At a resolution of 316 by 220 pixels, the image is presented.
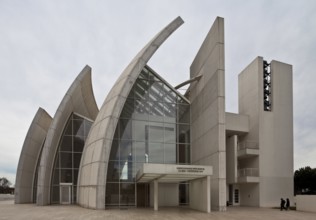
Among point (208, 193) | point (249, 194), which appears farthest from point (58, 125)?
point (249, 194)

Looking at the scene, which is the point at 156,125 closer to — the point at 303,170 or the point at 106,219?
the point at 106,219

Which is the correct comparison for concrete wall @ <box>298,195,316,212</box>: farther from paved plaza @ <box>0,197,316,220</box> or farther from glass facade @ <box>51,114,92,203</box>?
glass facade @ <box>51,114,92,203</box>

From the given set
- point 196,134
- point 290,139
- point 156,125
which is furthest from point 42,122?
point 290,139

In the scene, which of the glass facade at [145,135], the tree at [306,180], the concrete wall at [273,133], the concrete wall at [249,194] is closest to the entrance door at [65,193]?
the glass facade at [145,135]

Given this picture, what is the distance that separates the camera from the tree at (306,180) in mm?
55844

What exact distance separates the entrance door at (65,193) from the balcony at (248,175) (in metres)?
16.4

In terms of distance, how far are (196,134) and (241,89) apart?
10928mm

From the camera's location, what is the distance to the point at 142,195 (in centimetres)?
2467

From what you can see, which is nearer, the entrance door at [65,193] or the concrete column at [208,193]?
the concrete column at [208,193]

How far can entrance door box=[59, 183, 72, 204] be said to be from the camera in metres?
29.3

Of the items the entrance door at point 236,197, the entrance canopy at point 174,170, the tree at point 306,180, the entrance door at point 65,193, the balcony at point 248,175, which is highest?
the entrance canopy at point 174,170

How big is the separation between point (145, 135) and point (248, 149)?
10.7 m

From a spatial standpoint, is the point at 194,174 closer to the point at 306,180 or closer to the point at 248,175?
the point at 248,175

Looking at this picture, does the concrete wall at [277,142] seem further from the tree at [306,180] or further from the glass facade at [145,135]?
the tree at [306,180]
